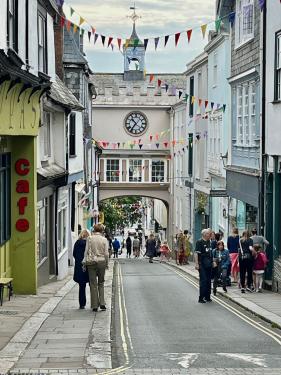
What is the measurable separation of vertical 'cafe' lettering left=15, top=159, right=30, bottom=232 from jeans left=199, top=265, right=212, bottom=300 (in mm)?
4203

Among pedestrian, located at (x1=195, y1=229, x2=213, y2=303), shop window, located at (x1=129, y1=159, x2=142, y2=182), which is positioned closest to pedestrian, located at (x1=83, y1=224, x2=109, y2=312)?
pedestrian, located at (x1=195, y1=229, x2=213, y2=303)

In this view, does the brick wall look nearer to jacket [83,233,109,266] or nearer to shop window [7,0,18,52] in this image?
shop window [7,0,18,52]

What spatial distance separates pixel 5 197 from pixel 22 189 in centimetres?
57

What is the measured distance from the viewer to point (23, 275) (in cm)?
1997

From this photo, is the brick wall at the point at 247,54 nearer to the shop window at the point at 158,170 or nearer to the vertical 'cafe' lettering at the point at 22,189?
the vertical 'cafe' lettering at the point at 22,189

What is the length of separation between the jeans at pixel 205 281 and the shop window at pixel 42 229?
536cm

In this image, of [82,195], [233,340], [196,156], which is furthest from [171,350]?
[196,156]

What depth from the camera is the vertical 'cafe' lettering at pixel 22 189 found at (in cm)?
1977

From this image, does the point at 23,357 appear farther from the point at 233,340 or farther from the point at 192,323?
the point at 192,323

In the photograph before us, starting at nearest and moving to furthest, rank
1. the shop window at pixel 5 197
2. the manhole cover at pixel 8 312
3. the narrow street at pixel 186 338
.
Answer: the narrow street at pixel 186 338, the manhole cover at pixel 8 312, the shop window at pixel 5 197

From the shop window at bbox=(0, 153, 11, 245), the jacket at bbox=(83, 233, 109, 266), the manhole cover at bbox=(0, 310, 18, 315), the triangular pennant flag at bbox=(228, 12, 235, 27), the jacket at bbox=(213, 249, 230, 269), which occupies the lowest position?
the manhole cover at bbox=(0, 310, 18, 315)

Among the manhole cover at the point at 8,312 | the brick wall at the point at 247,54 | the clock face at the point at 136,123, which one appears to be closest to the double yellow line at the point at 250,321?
the manhole cover at the point at 8,312

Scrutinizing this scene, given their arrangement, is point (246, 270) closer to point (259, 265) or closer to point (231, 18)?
point (259, 265)

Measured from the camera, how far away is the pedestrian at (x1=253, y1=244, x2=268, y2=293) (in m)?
22.3
